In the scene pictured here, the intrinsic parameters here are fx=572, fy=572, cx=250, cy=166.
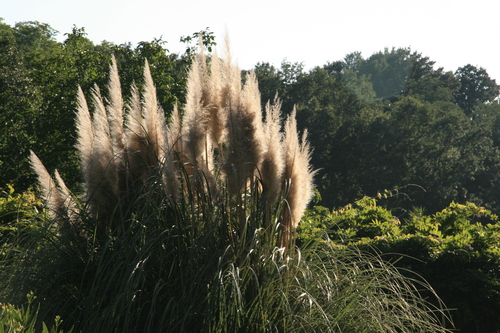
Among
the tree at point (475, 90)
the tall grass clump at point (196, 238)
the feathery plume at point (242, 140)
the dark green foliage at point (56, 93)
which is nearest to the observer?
the tall grass clump at point (196, 238)

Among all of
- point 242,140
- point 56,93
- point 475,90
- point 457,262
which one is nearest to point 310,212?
point 457,262

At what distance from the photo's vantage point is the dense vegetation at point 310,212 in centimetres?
331

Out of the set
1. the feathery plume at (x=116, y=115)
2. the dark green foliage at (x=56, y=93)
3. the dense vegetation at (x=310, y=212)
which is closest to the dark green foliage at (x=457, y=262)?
the dense vegetation at (x=310, y=212)

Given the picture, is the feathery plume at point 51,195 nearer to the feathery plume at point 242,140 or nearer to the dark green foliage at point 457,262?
the feathery plume at point 242,140

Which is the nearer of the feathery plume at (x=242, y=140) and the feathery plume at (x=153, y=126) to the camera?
the feathery plume at (x=242, y=140)

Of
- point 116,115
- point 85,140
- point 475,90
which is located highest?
point 116,115

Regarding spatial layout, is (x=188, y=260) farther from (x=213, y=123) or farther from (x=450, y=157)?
(x=450, y=157)

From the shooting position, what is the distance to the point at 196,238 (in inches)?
139

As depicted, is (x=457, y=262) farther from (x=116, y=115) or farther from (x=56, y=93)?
(x=56, y=93)

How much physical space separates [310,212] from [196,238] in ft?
13.7

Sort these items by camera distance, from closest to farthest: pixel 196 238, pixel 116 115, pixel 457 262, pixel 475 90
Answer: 1. pixel 196 238
2. pixel 116 115
3. pixel 457 262
4. pixel 475 90

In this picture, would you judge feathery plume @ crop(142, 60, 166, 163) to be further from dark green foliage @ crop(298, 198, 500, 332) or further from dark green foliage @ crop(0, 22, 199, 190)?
dark green foliage @ crop(0, 22, 199, 190)

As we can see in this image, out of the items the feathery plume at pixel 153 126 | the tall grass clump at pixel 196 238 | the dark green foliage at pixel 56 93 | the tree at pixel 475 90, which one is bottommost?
the tree at pixel 475 90

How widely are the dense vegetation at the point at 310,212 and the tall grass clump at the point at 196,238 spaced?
0.8 inches
